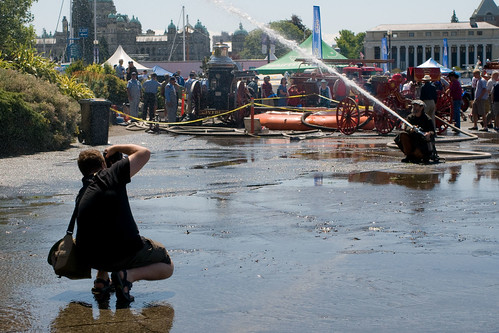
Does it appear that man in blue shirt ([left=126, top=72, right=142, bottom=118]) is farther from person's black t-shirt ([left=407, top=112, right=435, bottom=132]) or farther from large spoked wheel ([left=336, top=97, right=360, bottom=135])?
person's black t-shirt ([left=407, top=112, right=435, bottom=132])

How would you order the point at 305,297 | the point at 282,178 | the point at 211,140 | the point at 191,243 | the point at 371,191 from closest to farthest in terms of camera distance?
1. the point at 305,297
2. the point at 191,243
3. the point at 371,191
4. the point at 282,178
5. the point at 211,140

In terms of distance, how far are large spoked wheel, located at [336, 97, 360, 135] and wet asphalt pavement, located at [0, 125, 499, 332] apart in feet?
24.9

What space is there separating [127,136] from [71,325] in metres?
17.4

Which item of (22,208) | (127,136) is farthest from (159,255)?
(127,136)

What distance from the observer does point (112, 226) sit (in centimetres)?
562

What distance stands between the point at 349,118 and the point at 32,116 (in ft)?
28.1

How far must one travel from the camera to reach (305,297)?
18.7ft

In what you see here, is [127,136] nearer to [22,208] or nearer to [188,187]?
[188,187]

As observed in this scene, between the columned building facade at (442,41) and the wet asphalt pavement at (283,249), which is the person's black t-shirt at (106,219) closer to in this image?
the wet asphalt pavement at (283,249)

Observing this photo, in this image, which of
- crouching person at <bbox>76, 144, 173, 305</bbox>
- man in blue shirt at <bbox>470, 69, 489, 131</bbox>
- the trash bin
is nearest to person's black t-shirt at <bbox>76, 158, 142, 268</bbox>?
crouching person at <bbox>76, 144, 173, 305</bbox>

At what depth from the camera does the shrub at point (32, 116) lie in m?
16.6

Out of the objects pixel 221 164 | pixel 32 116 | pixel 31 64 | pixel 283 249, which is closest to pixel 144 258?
pixel 283 249

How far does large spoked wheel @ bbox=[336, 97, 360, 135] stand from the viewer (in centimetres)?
2170

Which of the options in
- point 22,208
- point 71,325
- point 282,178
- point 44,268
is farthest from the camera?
point 282,178
